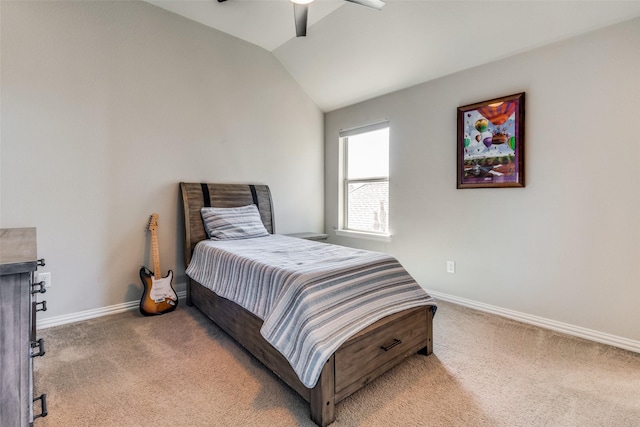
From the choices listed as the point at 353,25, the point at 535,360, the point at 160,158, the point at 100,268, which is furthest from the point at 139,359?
the point at 353,25

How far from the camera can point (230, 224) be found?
300 cm

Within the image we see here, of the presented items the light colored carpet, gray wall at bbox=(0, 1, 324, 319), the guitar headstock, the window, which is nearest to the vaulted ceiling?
gray wall at bbox=(0, 1, 324, 319)

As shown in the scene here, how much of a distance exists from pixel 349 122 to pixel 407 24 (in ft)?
4.64

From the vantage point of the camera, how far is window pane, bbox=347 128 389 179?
3604 millimetres

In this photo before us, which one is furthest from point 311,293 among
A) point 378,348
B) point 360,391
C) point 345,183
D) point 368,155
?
point 345,183

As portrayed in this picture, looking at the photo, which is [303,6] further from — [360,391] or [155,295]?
[155,295]

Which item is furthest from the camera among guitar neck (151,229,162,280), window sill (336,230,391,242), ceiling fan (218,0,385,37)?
window sill (336,230,391,242)

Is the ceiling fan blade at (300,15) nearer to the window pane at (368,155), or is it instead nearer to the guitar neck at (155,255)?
the window pane at (368,155)

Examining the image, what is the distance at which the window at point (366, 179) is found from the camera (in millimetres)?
3627

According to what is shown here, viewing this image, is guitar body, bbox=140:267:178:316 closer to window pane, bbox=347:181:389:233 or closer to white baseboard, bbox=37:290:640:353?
white baseboard, bbox=37:290:640:353

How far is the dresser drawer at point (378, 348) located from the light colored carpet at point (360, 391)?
0.10 meters

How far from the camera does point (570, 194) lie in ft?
7.53

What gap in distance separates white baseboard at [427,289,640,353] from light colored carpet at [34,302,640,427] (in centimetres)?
7

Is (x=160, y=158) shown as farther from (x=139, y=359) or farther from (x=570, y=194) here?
(x=570, y=194)
